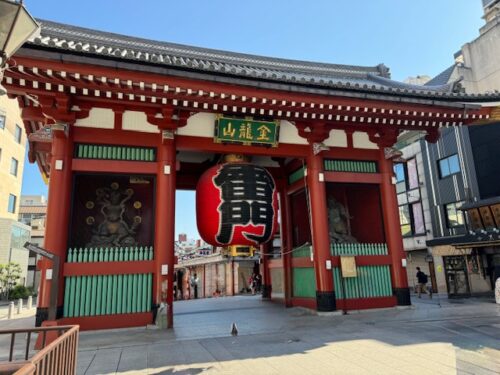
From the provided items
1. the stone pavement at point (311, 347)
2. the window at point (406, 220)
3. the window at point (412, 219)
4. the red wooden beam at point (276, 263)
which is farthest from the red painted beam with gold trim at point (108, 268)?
the window at point (406, 220)

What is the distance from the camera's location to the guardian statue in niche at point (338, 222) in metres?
12.6

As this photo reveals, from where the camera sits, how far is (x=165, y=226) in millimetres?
9422

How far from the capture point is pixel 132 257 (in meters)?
9.32

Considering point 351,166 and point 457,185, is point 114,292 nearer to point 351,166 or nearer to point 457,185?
point 351,166

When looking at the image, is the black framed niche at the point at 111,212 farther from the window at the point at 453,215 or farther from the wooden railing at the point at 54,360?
the window at the point at 453,215

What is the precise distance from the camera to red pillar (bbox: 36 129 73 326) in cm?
840

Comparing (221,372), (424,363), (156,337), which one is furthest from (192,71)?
(424,363)

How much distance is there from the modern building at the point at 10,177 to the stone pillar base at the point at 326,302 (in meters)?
37.4

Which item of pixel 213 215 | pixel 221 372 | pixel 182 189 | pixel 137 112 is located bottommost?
pixel 221 372

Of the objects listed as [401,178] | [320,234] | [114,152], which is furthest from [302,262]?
[401,178]

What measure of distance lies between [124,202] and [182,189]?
13.2 ft

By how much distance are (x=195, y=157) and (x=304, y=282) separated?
21.7ft

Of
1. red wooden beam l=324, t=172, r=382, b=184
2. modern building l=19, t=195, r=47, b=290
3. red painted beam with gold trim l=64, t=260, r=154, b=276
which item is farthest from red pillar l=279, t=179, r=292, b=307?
modern building l=19, t=195, r=47, b=290

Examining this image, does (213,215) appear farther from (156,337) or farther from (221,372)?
(221,372)
